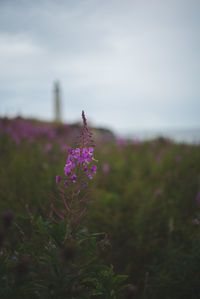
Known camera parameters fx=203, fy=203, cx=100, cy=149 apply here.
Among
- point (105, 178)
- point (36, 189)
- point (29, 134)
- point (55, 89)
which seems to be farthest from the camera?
point (55, 89)

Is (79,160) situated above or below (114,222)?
above

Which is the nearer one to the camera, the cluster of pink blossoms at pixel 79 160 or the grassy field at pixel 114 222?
the grassy field at pixel 114 222

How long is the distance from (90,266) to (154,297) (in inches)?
39.4

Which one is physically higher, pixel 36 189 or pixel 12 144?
pixel 12 144

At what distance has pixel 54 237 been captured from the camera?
107 cm

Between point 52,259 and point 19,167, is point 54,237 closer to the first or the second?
point 52,259

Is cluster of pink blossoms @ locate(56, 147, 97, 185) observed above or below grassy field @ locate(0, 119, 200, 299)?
above

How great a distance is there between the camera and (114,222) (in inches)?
114

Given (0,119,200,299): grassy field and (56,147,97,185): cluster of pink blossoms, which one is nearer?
(0,119,200,299): grassy field

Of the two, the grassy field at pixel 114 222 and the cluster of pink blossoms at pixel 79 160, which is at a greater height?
the cluster of pink blossoms at pixel 79 160

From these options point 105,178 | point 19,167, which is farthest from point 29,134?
point 105,178

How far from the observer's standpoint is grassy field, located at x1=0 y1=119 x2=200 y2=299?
1.01 meters

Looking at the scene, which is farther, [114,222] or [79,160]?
[114,222]

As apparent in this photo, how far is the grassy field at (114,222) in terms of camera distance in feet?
3.31
